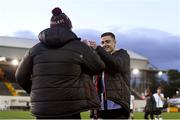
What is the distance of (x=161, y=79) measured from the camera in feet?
361

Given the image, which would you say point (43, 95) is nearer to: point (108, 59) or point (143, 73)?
point (108, 59)

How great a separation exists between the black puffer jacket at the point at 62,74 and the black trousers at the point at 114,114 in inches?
53.6

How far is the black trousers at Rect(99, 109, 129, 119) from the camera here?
262 inches

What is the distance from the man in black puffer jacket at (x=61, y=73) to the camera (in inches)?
203

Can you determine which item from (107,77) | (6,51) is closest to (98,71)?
(107,77)

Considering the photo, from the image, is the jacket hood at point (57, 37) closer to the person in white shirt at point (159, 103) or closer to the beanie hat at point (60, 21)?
the beanie hat at point (60, 21)

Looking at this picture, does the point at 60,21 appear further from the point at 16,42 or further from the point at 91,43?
the point at 16,42

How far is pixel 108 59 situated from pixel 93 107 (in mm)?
1003

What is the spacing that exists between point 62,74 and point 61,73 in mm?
17

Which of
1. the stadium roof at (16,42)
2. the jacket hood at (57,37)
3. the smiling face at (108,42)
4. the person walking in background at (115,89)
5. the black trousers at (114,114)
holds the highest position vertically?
the stadium roof at (16,42)

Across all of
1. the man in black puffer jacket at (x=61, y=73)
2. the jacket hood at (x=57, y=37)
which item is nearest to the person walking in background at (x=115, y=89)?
Answer: the man in black puffer jacket at (x=61, y=73)

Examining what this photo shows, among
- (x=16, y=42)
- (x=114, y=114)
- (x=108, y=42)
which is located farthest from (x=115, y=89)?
(x=16, y=42)

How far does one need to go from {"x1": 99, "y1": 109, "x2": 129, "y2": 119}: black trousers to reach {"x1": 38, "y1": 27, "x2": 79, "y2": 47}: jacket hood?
5.51 ft

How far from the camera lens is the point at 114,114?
666cm
